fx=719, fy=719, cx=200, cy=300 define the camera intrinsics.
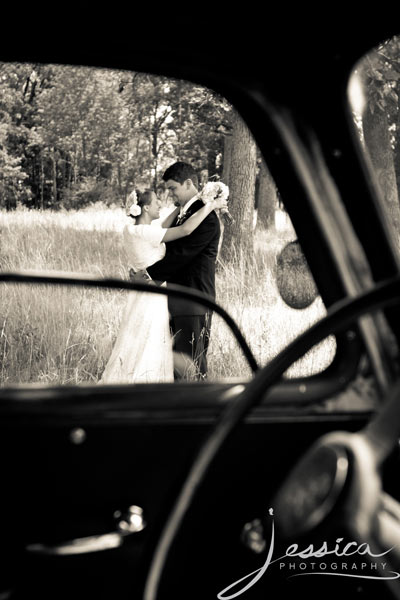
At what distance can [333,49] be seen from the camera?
48.8 inches

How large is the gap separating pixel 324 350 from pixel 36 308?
2.49 m

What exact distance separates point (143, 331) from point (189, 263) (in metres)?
0.67

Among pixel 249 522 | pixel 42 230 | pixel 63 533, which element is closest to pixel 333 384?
pixel 249 522

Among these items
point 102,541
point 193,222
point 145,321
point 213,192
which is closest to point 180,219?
point 193,222

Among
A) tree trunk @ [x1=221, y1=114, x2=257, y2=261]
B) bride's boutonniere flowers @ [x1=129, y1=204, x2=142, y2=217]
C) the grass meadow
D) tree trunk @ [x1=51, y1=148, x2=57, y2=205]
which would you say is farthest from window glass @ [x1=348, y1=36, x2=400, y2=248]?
tree trunk @ [x1=51, y1=148, x2=57, y2=205]

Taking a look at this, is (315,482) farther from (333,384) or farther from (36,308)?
(36,308)

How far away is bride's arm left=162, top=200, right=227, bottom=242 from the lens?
5.80 metres

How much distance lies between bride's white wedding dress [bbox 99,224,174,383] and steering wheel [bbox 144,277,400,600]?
5.02 m

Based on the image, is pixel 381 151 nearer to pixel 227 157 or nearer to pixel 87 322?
pixel 227 157

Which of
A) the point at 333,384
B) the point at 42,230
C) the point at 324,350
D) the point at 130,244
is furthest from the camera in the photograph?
the point at 42,230

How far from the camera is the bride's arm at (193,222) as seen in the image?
580 centimetres

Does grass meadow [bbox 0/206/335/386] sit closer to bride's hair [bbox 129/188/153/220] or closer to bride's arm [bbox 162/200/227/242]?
bride's arm [bbox 162/200/227/242]

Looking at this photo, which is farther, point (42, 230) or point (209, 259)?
point (42, 230)

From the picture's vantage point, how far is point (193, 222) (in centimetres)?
581
